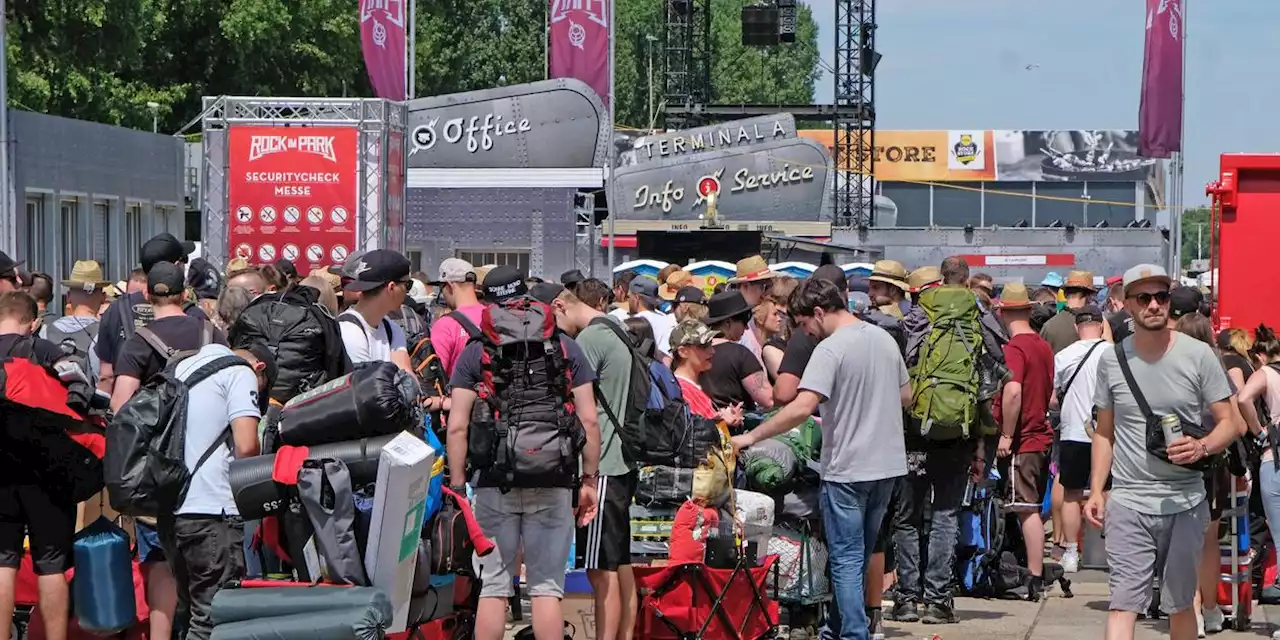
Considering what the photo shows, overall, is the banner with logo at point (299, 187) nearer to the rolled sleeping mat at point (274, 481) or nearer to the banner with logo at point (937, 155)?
the rolled sleeping mat at point (274, 481)

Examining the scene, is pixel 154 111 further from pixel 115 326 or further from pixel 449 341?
pixel 449 341

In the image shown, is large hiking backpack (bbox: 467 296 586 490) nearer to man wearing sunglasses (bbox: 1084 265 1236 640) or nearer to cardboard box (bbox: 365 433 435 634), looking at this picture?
cardboard box (bbox: 365 433 435 634)

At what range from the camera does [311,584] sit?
6441 millimetres

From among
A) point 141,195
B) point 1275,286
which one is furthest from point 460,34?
point 1275,286

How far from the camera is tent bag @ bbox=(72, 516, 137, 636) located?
25.6ft

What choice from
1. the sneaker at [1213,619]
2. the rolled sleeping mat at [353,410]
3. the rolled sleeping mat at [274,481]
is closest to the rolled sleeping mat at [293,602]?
the rolled sleeping mat at [274,481]

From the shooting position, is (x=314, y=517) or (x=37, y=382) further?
(x=37, y=382)

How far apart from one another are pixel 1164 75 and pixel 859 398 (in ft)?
71.9

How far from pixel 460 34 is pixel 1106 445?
7206cm

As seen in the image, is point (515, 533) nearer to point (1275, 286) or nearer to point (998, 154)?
point (1275, 286)

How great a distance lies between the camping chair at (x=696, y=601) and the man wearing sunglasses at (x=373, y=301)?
1624mm

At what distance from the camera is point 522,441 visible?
24.6ft

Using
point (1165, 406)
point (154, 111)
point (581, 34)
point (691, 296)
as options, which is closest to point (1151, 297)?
point (1165, 406)

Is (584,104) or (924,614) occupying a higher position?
(584,104)
